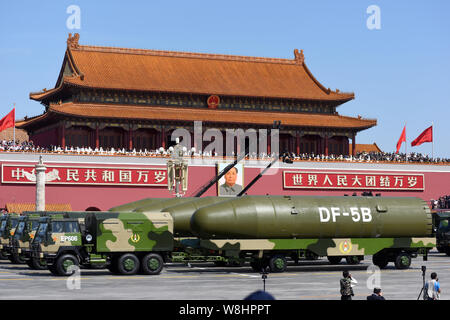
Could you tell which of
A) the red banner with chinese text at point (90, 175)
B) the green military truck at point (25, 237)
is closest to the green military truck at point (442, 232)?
the green military truck at point (25, 237)

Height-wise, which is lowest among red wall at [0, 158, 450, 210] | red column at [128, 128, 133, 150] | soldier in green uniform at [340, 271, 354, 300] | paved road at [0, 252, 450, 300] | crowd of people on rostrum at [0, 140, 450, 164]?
paved road at [0, 252, 450, 300]

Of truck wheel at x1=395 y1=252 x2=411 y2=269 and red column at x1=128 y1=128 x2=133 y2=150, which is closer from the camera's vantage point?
truck wheel at x1=395 y1=252 x2=411 y2=269

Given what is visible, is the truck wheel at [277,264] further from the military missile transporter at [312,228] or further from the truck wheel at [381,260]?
the truck wheel at [381,260]

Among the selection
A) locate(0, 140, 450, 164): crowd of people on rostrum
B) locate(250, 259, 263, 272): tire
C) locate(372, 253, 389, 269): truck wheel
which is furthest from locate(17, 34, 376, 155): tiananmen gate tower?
locate(372, 253, 389, 269): truck wheel

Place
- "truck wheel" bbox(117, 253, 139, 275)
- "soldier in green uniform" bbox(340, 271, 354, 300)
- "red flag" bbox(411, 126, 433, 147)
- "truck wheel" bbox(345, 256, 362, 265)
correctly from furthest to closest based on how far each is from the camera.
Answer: "red flag" bbox(411, 126, 433, 147), "truck wheel" bbox(345, 256, 362, 265), "truck wheel" bbox(117, 253, 139, 275), "soldier in green uniform" bbox(340, 271, 354, 300)

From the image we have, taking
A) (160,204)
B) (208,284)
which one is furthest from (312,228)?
(160,204)

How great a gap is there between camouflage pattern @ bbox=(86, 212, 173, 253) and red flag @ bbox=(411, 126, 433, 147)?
148ft

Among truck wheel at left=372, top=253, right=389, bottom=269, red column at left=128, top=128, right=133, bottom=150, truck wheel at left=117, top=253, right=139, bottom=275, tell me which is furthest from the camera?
red column at left=128, top=128, right=133, bottom=150

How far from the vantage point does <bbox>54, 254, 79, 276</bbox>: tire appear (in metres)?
30.8

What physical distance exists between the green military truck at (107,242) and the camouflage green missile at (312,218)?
1924 millimetres

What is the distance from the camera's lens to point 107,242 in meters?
31.0

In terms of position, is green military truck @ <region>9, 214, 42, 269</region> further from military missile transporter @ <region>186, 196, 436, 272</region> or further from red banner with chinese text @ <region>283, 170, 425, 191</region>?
red banner with chinese text @ <region>283, 170, 425, 191</region>
